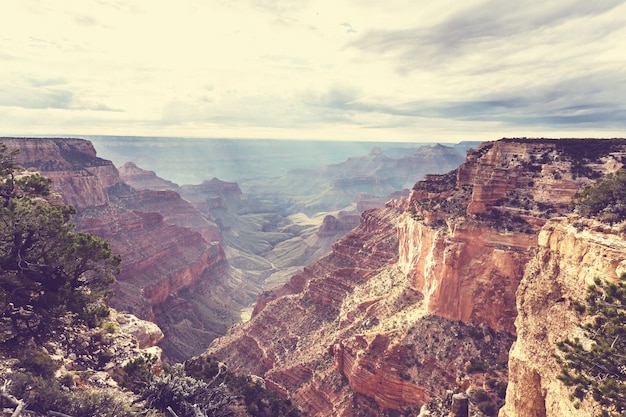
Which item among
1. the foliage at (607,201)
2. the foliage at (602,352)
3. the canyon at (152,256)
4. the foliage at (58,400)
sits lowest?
the canyon at (152,256)

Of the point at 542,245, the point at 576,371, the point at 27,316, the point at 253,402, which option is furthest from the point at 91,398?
the point at 542,245

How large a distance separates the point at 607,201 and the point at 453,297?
20692 mm

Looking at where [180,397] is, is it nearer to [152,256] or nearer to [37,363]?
[37,363]

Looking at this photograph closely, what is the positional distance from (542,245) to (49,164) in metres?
106

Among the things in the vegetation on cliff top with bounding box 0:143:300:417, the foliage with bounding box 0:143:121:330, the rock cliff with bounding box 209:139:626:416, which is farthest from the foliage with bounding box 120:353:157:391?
the rock cliff with bounding box 209:139:626:416

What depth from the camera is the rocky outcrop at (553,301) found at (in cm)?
1606

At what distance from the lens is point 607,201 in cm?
2023

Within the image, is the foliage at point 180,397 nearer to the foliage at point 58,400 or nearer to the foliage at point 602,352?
the foliage at point 58,400

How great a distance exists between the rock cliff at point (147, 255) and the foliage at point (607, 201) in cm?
7139

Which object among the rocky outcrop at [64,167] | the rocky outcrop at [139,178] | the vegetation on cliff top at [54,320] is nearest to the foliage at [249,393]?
the vegetation on cliff top at [54,320]

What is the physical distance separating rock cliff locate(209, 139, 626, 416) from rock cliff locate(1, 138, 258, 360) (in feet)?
121

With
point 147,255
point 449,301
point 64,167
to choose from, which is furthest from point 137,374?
point 64,167

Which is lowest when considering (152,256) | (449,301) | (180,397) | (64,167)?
(152,256)

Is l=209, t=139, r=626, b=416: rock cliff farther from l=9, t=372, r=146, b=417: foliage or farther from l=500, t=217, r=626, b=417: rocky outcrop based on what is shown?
l=9, t=372, r=146, b=417: foliage
